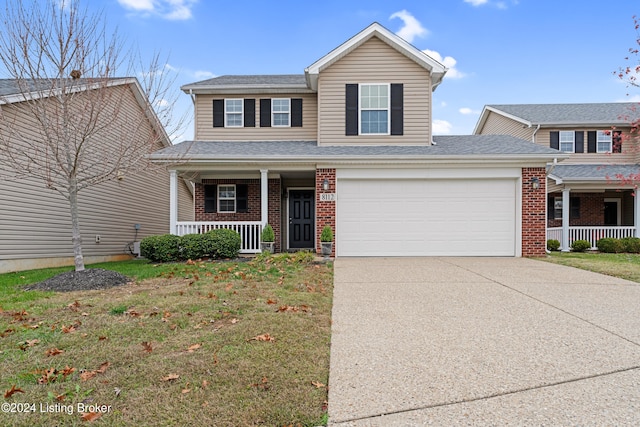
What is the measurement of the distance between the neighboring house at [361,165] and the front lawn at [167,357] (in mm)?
5633

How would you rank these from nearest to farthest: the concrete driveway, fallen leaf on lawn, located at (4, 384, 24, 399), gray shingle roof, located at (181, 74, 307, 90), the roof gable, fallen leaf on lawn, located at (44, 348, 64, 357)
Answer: the concrete driveway, fallen leaf on lawn, located at (4, 384, 24, 399), fallen leaf on lawn, located at (44, 348, 64, 357), the roof gable, gray shingle roof, located at (181, 74, 307, 90)

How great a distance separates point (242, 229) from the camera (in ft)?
39.5

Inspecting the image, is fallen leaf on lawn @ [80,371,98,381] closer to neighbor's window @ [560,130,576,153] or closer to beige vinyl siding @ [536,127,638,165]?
beige vinyl siding @ [536,127,638,165]

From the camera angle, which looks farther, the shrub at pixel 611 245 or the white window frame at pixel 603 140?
A: the white window frame at pixel 603 140

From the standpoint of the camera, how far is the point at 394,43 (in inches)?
471

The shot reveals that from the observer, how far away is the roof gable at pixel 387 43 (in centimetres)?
1184

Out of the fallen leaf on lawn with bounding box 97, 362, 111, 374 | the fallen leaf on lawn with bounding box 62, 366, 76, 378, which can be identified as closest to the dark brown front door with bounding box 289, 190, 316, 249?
the fallen leaf on lawn with bounding box 97, 362, 111, 374

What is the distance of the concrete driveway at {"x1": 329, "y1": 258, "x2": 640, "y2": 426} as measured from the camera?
8.12 feet

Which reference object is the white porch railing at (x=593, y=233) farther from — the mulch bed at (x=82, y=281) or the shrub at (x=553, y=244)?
the mulch bed at (x=82, y=281)

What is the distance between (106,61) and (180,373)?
268 inches

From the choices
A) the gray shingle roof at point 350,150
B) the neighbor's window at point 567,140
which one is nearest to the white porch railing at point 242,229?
the gray shingle roof at point 350,150

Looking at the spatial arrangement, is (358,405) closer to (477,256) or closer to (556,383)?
(556,383)

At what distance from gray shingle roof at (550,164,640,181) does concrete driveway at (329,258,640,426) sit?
982 cm

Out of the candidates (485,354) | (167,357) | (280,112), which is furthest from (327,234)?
(167,357)
